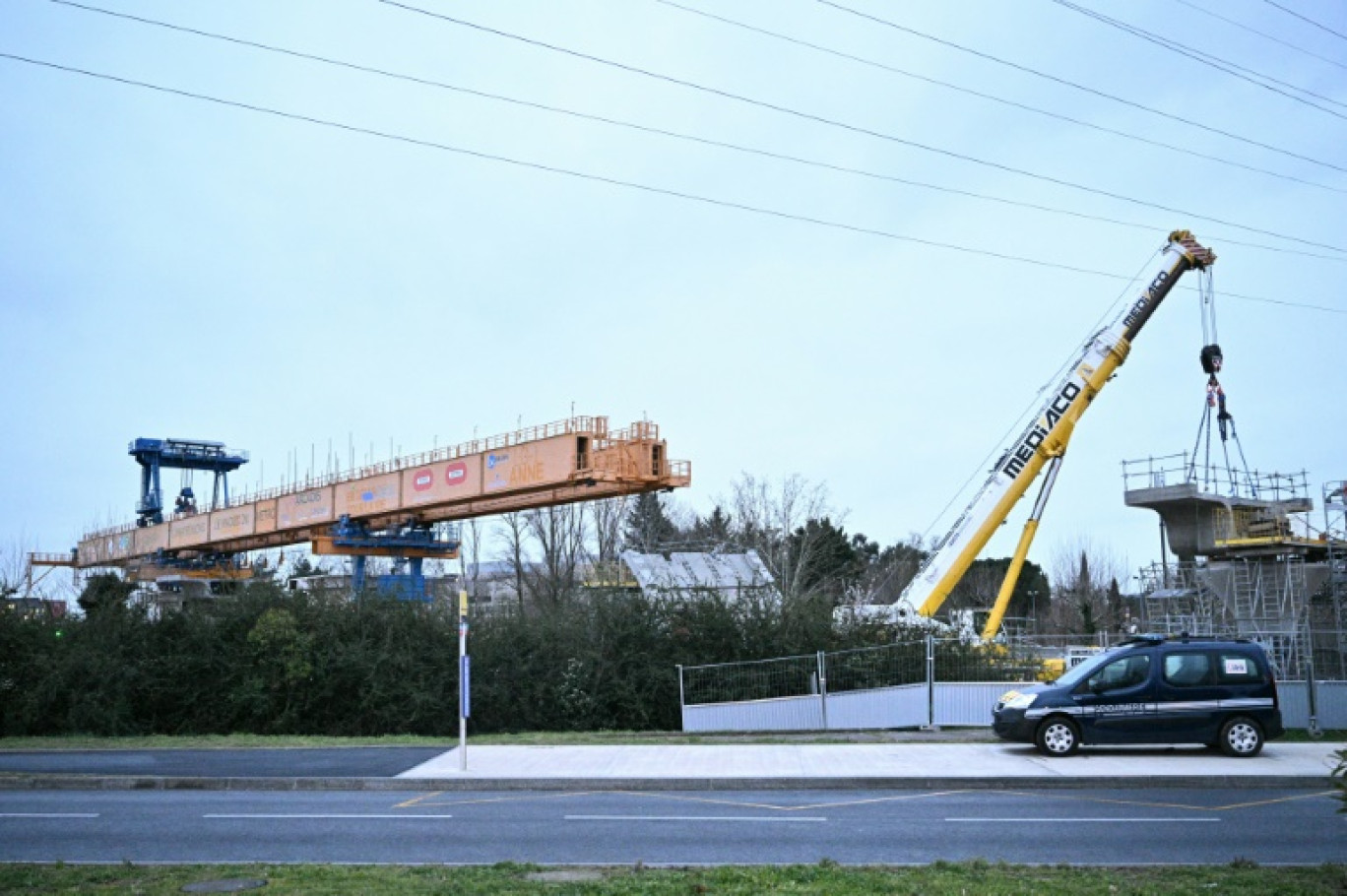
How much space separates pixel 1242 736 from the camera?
17.1 metres

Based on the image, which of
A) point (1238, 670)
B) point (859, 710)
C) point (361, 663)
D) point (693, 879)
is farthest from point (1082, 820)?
point (361, 663)

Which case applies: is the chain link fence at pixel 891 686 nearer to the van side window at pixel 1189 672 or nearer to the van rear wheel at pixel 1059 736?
the van side window at pixel 1189 672

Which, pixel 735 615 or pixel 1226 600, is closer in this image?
pixel 735 615

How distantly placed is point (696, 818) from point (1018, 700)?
7375 millimetres

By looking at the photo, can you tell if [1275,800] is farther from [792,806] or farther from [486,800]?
[486,800]

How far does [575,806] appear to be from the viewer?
14.2 m

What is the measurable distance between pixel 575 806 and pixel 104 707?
17105 mm

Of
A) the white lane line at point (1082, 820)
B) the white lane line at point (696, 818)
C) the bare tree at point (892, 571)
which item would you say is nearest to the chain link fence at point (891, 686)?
the white lane line at point (1082, 820)

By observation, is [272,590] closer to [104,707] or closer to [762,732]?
[104,707]

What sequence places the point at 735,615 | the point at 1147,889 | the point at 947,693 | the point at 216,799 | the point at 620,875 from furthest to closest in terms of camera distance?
the point at 735,615, the point at 947,693, the point at 216,799, the point at 620,875, the point at 1147,889

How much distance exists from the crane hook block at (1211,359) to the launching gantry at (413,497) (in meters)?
17.2

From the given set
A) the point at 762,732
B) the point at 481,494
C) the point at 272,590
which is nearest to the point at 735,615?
the point at 762,732

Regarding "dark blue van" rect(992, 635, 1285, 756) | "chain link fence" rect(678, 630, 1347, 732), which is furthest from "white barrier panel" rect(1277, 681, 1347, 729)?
"dark blue van" rect(992, 635, 1285, 756)

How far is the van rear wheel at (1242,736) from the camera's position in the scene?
17.1 metres
